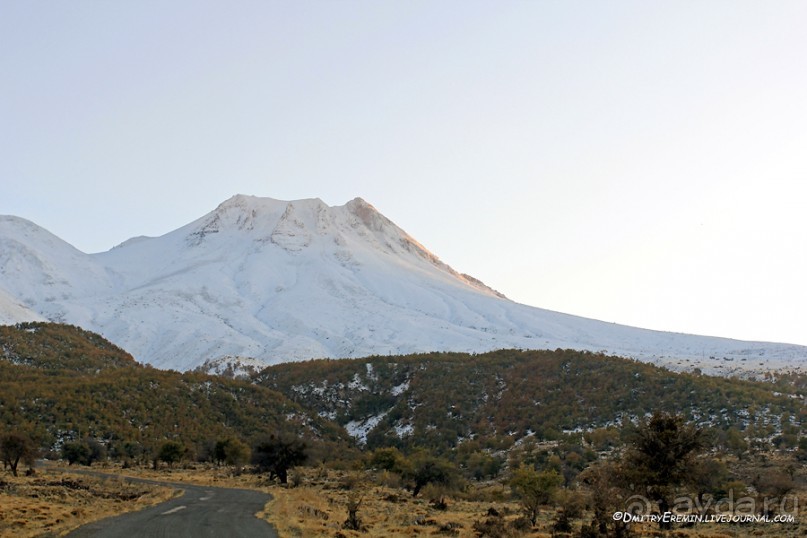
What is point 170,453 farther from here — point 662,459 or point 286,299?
point 286,299

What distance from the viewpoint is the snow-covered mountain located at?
92625mm

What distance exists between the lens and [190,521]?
20.4 meters

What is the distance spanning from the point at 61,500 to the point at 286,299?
9025cm

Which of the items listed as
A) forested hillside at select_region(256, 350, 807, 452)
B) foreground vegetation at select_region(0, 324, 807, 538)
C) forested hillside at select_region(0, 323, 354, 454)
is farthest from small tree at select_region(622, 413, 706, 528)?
forested hillside at select_region(0, 323, 354, 454)

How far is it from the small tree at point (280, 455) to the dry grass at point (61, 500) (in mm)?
9415

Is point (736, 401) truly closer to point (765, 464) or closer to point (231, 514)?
point (765, 464)

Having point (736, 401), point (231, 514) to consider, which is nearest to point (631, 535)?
point (231, 514)

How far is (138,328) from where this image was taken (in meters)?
99.8

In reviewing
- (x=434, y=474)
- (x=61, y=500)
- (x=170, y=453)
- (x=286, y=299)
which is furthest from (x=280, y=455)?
(x=286, y=299)

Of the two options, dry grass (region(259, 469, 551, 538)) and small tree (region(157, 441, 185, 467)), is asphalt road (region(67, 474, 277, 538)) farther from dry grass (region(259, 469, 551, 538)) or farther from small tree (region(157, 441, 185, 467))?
small tree (region(157, 441, 185, 467))

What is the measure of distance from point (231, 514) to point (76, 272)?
4675 inches

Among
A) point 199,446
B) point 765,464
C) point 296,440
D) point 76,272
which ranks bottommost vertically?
point 199,446

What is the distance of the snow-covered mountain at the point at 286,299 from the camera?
304ft

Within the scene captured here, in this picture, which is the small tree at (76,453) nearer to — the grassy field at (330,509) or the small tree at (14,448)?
the grassy field at (330,509)
